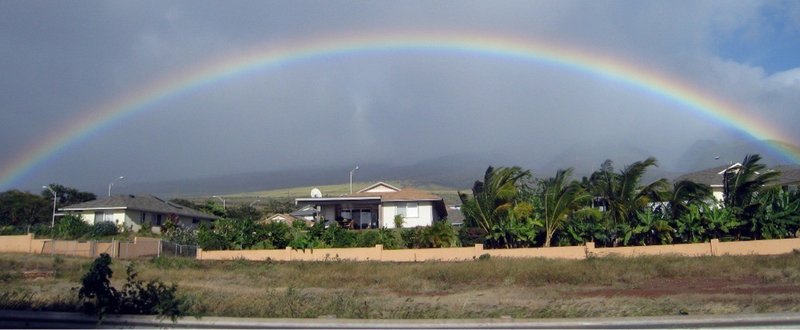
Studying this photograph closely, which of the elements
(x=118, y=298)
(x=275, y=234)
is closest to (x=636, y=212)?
(x=275, y=234)

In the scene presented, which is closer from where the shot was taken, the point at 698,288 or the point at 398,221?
the point at 698,288

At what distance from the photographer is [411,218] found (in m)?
48.2

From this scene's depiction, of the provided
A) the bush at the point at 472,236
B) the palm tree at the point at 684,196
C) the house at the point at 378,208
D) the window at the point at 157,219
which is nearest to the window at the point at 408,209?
the house at the point at 378,208

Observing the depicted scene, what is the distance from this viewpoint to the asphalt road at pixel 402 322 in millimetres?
7633

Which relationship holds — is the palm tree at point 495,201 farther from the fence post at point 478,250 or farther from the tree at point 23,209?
the tree at point 23,209

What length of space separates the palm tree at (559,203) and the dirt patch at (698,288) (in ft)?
36.1

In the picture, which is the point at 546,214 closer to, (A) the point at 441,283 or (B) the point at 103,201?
(A) the point at 441,283

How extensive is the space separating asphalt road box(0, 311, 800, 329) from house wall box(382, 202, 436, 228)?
39.5 metres

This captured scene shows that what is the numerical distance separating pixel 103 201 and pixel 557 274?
4355cm

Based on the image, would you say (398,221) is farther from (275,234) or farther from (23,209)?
(23,209)

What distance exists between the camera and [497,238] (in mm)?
30641

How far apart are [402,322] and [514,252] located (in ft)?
68.8

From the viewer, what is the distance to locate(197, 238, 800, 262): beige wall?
26.8 m

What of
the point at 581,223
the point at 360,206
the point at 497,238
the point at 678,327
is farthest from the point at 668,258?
the point at 360,206
